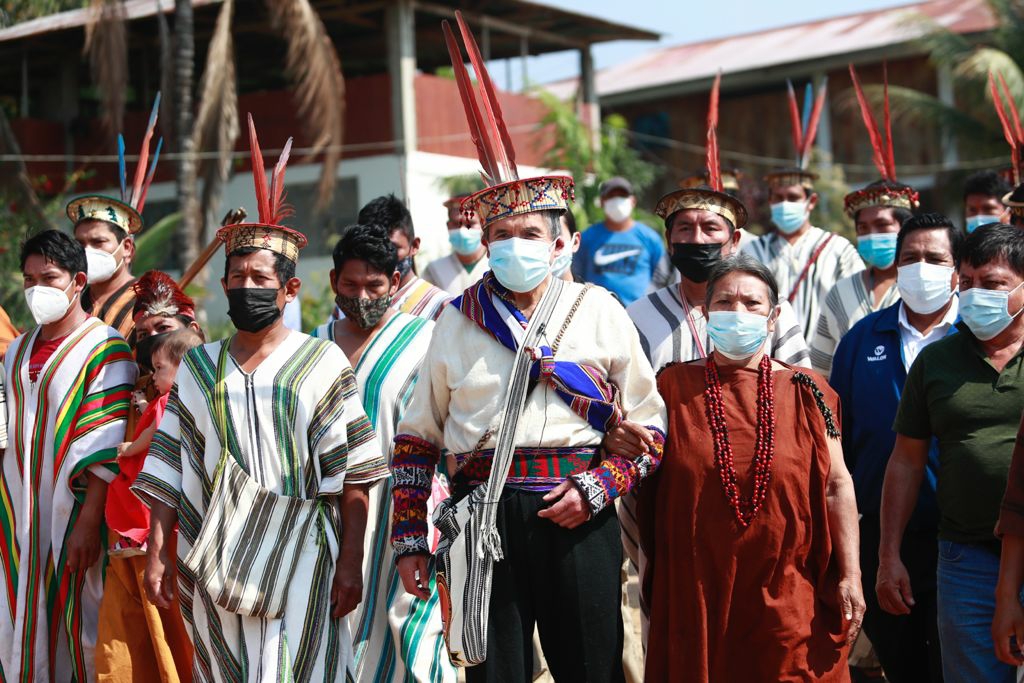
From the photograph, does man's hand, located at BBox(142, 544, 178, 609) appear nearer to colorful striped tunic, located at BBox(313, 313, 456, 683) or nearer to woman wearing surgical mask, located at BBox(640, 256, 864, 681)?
colorful striped tunic, located at BBox(313, 313, 456, 683)

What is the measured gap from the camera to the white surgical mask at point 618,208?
30.0 feet

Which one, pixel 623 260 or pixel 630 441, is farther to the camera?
pixel 623 260

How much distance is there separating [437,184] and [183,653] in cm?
1463

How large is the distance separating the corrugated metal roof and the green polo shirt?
59.8 ft

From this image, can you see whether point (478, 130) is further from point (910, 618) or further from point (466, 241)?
point (466, 241)

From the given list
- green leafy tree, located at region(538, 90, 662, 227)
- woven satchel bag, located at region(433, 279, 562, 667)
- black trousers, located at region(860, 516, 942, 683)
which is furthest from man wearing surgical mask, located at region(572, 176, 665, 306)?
green leafy tree, located at region(538, 90, 662, 227)

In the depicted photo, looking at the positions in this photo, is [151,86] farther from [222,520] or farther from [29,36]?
[222,520]

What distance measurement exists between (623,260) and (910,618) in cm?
420

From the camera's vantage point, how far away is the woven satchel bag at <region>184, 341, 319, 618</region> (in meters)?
4.57

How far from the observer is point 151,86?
72.8ft

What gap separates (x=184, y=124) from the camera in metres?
17.0

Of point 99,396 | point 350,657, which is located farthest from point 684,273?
point 99,396

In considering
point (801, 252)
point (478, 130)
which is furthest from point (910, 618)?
point (801, 252)

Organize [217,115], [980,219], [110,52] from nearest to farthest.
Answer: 1. [980,219]
2. [110,52]
3. [217,115]
